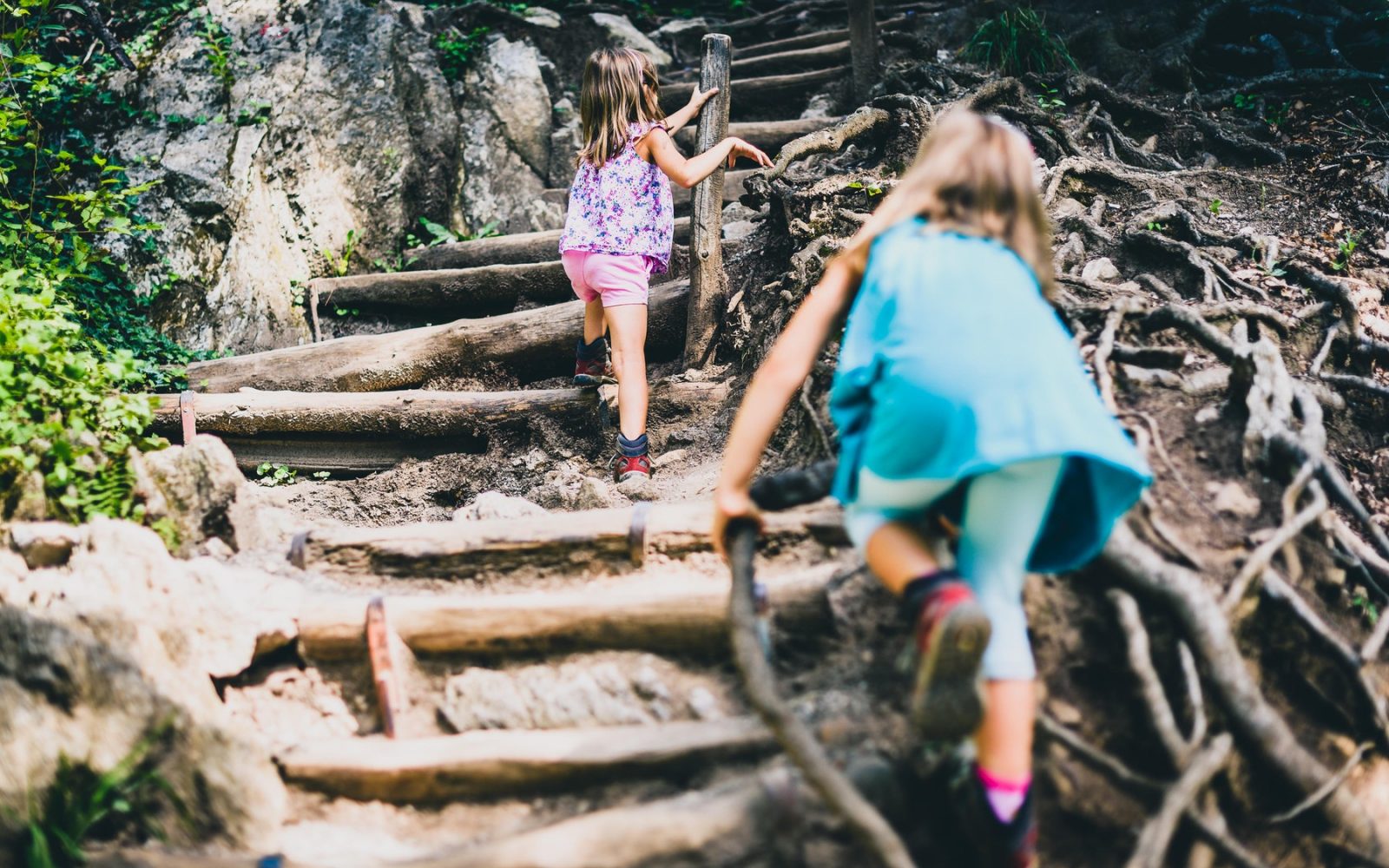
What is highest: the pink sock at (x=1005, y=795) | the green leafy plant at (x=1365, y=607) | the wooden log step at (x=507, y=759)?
the pink sock at (x=1005, y=795)

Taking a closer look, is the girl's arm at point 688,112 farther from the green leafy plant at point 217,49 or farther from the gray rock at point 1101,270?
the green leafy plant at point 217,49

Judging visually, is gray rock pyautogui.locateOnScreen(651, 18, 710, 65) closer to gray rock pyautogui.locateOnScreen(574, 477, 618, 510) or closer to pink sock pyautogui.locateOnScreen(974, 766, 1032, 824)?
gray rock pyautogui.locateOnScreen(574, 477, 618, 510)

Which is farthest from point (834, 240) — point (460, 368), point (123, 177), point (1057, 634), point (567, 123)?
point (123, 177)

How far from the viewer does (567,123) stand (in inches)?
266

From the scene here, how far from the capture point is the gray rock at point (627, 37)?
7.39 m

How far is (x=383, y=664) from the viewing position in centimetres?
247

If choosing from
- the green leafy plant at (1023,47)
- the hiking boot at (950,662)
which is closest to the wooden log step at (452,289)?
the green leafy plant at (1023,47)

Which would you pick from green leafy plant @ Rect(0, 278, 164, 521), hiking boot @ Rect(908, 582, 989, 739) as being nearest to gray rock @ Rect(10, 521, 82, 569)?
green leafy plant @ Rect(0, 278, 164, 521)

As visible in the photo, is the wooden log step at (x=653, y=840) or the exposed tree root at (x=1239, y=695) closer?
the wooden log step at (x=653, y=840)

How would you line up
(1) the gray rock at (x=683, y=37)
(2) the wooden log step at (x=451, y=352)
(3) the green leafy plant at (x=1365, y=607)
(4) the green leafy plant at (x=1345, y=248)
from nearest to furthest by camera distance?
1. (3) the green leafy plant at (x=1365, y=607)
2. (4) the green leafy plant at (x=1345, y=248)
3. (2) the wooden log step at (x=451, y=352)
4. (1) the gray rock at (x=683, y=37)

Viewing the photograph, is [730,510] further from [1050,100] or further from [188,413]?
[1050,100]

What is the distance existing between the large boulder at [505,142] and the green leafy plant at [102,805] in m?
4.62

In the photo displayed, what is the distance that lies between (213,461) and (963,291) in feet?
8.14

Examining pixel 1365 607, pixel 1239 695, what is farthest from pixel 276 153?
pixel 1365 607
